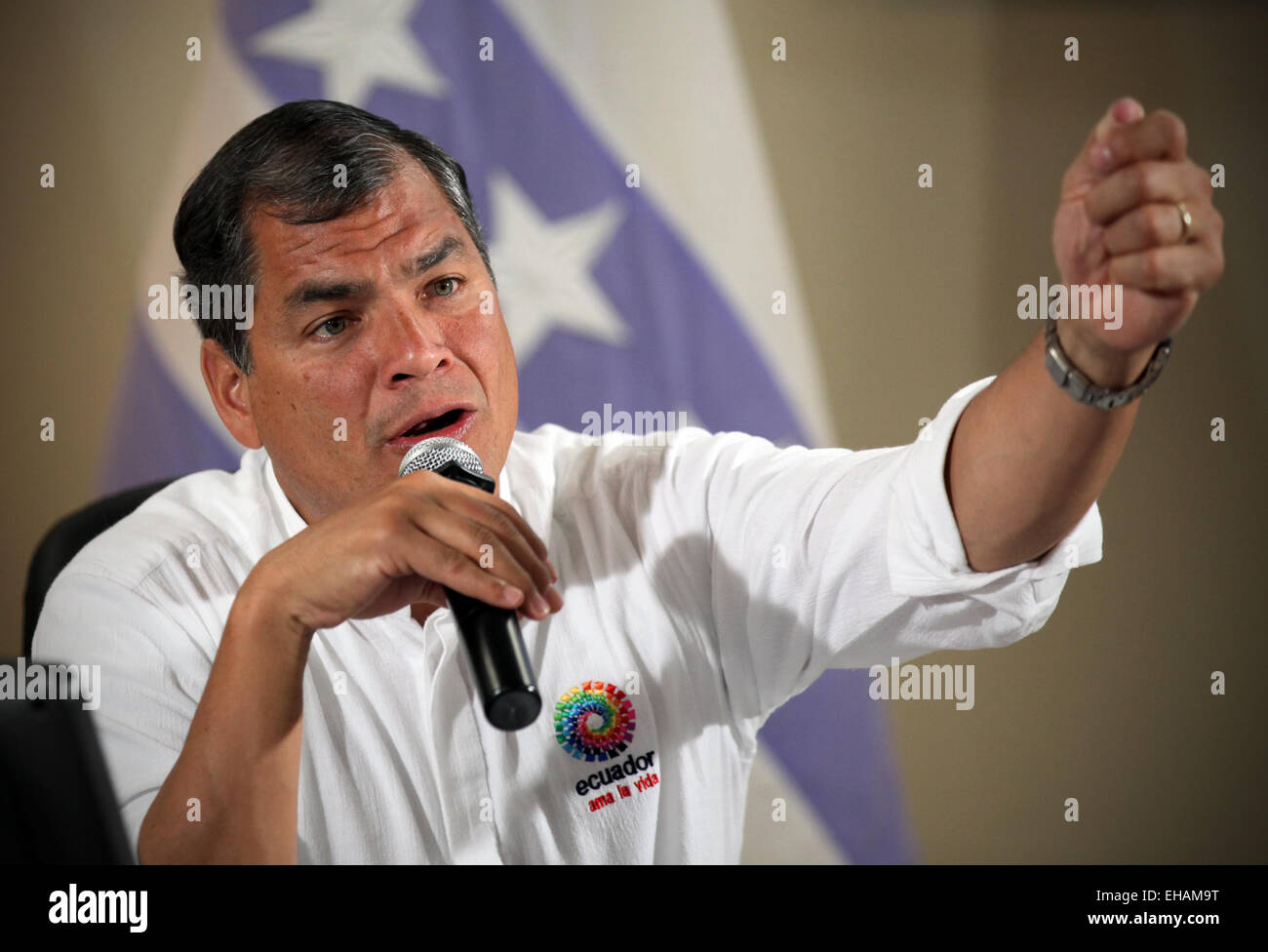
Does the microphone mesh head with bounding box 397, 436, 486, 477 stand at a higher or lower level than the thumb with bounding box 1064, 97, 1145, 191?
lower

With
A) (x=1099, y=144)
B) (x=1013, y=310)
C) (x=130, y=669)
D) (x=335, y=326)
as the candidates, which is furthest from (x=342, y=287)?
(x=1013, y=310)

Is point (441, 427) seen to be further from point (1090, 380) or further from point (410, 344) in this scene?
point (1090, 380)

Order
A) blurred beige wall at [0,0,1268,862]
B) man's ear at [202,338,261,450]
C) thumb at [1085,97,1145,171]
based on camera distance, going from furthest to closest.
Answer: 1. blurred beige wall at [0,0,1268,862]
2. man's ear at [202,338,261,450]
3. thumb at [1085,97,1145,171]

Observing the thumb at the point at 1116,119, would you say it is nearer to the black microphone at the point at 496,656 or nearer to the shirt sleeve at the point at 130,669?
the black microphone at the point at 496,656

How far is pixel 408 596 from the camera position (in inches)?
44.0

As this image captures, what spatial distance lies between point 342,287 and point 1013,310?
1.05 m

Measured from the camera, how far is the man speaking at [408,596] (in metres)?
1.17

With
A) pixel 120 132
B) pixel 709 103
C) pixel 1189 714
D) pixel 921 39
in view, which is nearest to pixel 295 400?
pixel 120 132

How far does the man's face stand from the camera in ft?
4.33

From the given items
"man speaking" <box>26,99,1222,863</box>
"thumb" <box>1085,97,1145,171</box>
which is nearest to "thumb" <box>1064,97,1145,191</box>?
"thumb" <box>1085,97,1145,171</box>

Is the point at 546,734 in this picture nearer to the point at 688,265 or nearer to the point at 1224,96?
the point at 688,265

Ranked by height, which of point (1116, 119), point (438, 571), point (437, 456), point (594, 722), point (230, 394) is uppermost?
point (1116, 119)

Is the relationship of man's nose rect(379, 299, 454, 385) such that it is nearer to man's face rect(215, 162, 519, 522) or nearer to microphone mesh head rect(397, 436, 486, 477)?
man's face rect(215, 162, 519, 522)

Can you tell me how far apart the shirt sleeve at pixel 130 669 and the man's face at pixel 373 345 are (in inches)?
10.2
